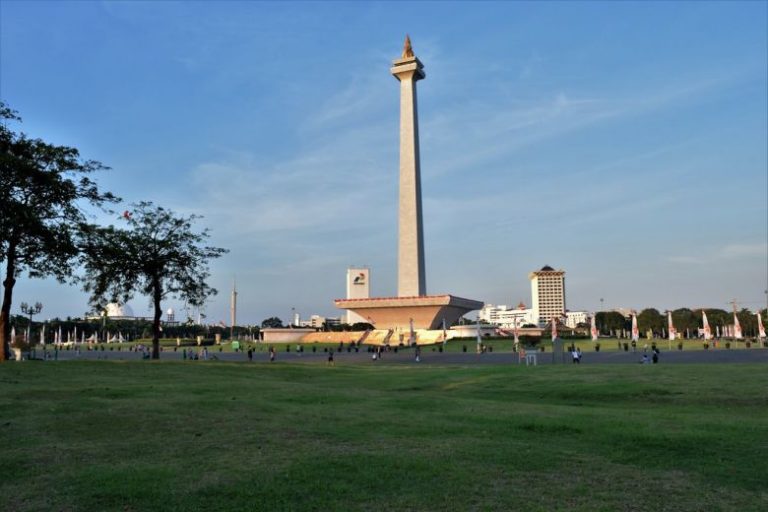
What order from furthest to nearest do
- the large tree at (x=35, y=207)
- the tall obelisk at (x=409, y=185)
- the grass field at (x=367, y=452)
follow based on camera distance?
the tall obelisk at (x=409, y=185), the large tree at (x=35, y=207), the grass field at (x=367, y=452)

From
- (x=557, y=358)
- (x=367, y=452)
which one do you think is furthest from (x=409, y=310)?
(x=367, y=452)

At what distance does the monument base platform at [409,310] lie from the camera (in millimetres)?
97812

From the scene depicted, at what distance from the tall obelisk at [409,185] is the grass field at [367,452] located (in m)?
77.8

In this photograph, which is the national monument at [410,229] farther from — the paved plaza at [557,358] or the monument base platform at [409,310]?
the paved plaza at [557,358]

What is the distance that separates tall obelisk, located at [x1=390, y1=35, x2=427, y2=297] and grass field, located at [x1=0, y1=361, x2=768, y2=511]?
255ft

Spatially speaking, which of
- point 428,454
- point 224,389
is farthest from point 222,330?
point 428,454

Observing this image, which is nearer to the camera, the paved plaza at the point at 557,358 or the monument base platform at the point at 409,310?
the paved plaza at the point at 557,358

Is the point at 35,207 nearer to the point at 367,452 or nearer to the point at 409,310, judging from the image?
the point at 367,452

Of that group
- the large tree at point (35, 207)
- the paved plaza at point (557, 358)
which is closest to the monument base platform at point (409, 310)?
the paved plaza at point (557, 358)

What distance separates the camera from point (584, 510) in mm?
7004

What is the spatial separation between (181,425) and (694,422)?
1067cm

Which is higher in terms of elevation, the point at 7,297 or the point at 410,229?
the point at 410,229

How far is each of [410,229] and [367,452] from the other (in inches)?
3419

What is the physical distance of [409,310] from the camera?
100438mm
